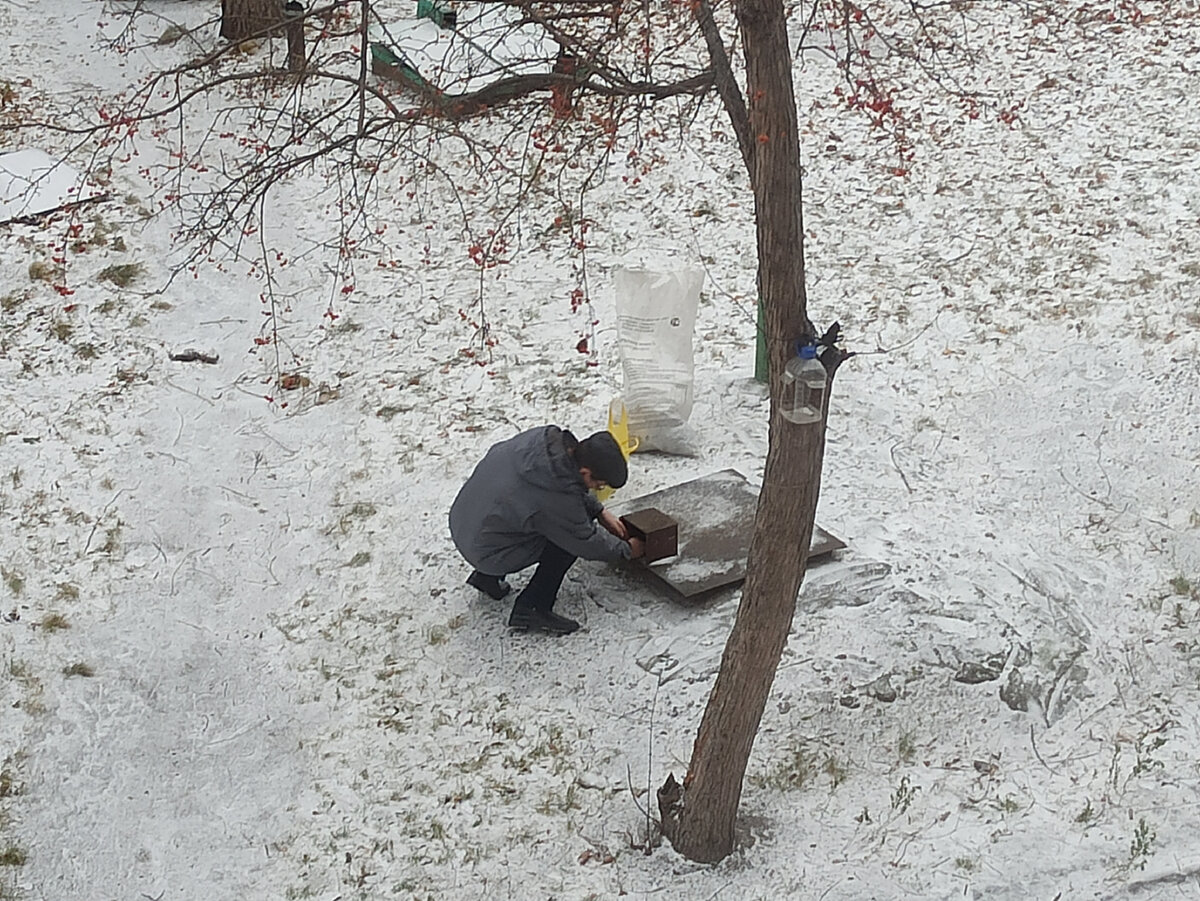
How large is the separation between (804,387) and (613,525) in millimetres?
1776

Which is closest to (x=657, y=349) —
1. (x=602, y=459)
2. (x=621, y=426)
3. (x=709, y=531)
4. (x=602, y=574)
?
(x=621, y=426)

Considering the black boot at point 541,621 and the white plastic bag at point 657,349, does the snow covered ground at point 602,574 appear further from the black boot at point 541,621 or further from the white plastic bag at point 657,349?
the white plastic bag at point 657,349

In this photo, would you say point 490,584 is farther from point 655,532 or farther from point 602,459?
point 602,459

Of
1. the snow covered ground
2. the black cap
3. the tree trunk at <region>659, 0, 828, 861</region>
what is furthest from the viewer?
the black cap

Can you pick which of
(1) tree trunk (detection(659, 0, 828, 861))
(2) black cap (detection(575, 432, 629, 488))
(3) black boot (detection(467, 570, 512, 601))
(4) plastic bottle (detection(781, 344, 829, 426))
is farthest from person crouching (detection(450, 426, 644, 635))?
(4) plastic bottle (detection(781, 344, 829, 426))

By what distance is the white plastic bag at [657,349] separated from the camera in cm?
607

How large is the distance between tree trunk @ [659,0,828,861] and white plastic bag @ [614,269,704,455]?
233 cm

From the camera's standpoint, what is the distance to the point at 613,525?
5152 millimetres

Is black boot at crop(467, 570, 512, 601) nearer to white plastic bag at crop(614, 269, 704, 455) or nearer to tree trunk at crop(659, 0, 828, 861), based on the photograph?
white plastic bag at crop(614, 269, 704, 455)

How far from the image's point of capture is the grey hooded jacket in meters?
4.81

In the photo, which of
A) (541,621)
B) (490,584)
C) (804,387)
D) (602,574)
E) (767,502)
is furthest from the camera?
(602,574)

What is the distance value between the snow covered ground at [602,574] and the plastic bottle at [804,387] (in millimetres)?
1550

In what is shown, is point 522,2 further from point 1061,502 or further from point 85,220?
point 85,220

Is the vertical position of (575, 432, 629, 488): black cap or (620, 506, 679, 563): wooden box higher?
(575, 432, 629, 488): black cap
